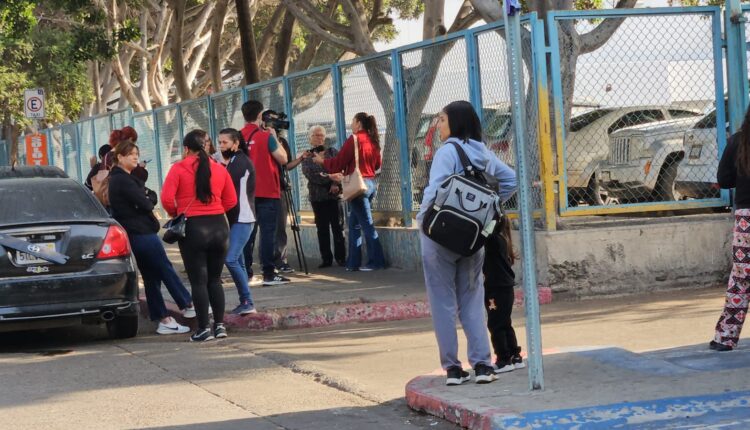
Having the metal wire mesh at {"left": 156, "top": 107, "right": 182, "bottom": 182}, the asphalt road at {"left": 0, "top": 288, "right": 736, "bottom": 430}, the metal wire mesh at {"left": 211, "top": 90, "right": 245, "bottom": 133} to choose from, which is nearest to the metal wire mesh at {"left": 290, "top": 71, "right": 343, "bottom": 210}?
the metal wire mesh at {"left": 211, "top": 90, "right": 245, "bottom": 133}

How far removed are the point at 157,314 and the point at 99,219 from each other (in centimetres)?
133

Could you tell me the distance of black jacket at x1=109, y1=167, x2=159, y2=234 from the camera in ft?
35.6

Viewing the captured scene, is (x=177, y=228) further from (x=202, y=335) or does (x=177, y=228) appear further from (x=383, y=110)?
(x=383, y=110)

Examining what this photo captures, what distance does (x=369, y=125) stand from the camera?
1405cm

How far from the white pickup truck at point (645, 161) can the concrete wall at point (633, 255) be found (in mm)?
320

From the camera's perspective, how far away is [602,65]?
1165 centimetres

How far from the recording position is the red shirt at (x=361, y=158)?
551 inches

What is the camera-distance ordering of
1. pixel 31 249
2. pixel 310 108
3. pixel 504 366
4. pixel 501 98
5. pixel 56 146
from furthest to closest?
pixel 56 146 < pixel 310 108 < pixel 501 98 < pixel 31 249 < pixel 504 366

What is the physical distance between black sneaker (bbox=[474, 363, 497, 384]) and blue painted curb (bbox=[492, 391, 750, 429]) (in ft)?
3.34

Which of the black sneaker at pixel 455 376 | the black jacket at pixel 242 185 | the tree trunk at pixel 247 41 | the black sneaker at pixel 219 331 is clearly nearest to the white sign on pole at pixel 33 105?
the tree trunk at pixel 247 41

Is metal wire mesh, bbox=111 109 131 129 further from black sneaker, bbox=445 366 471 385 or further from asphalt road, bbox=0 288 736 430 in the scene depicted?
black sneaker, bbox=445 366 471 385

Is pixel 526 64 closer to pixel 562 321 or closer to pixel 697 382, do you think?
pixel 562 321

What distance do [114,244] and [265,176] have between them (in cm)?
342

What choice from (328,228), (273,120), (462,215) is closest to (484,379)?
(462,215)
